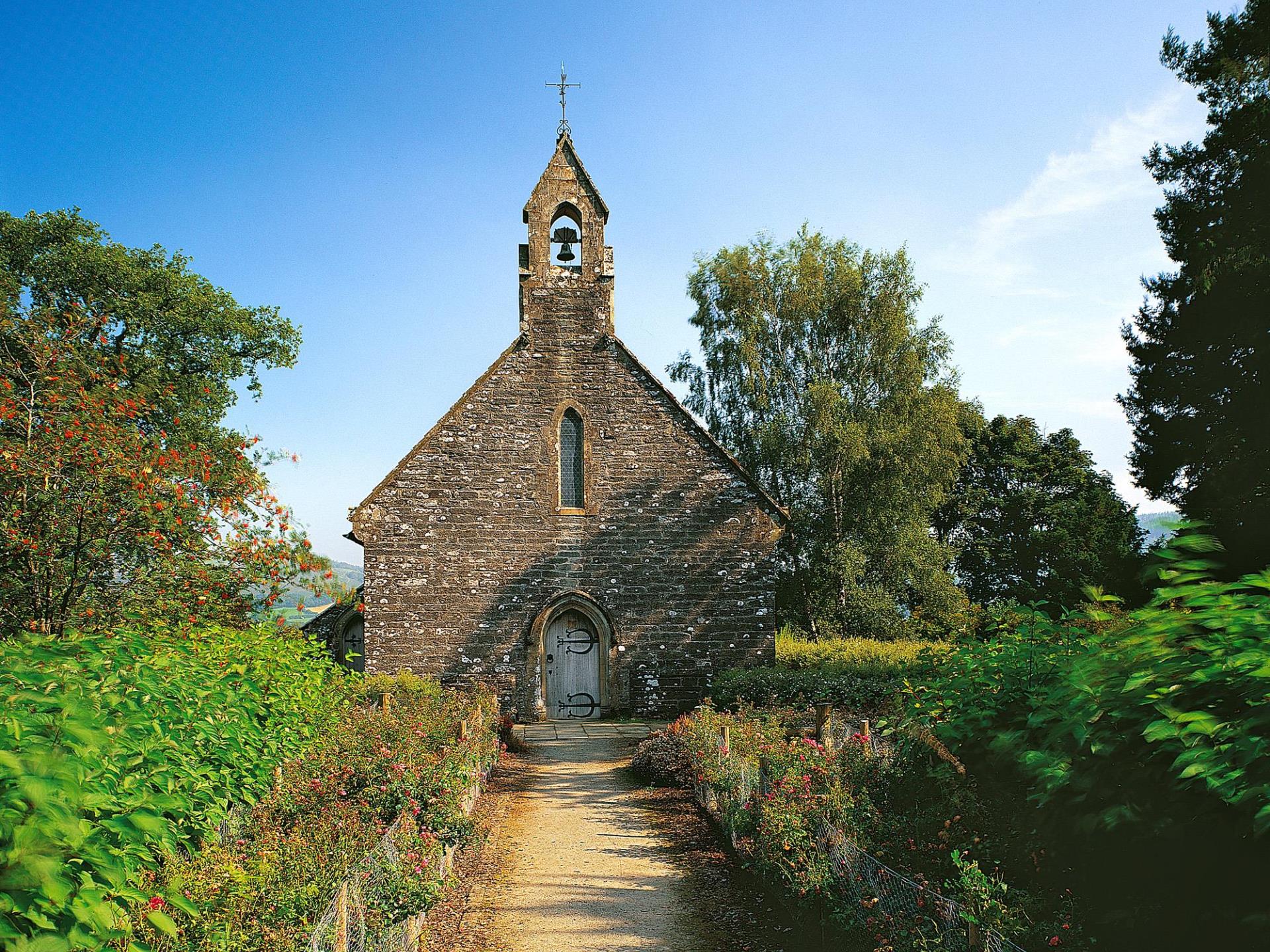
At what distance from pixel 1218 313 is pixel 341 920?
19.9m

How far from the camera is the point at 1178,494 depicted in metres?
20.0

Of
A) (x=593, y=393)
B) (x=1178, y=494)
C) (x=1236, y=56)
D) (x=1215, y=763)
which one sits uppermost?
(x=1236, y=56)

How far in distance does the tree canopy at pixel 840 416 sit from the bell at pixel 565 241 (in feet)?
37.6

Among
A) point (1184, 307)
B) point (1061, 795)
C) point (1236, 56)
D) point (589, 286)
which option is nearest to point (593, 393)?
point (589, 286)

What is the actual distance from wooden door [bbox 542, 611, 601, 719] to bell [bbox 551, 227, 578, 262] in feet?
29.4

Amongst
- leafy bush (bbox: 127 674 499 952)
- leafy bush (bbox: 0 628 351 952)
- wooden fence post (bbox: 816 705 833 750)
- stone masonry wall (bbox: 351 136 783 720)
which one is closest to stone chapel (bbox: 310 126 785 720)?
stone masonry wall (bbox: 351 136 783 720)

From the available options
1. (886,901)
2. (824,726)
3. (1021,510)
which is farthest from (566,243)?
(1021,510)

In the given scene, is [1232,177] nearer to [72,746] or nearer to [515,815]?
[515,815]

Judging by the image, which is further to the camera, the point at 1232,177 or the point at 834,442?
the point at 834,442

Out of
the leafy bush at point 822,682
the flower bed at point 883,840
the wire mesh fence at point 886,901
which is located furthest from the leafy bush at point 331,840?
the leafy bush at point 822,682

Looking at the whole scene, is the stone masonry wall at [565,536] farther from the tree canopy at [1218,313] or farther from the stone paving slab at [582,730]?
the tree canopy at [1218,313]

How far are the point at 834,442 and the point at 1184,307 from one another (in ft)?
38.4

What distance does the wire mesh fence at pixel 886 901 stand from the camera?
4.86 metres

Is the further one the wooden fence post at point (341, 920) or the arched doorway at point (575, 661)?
the arched doorway at point (575, 661)
